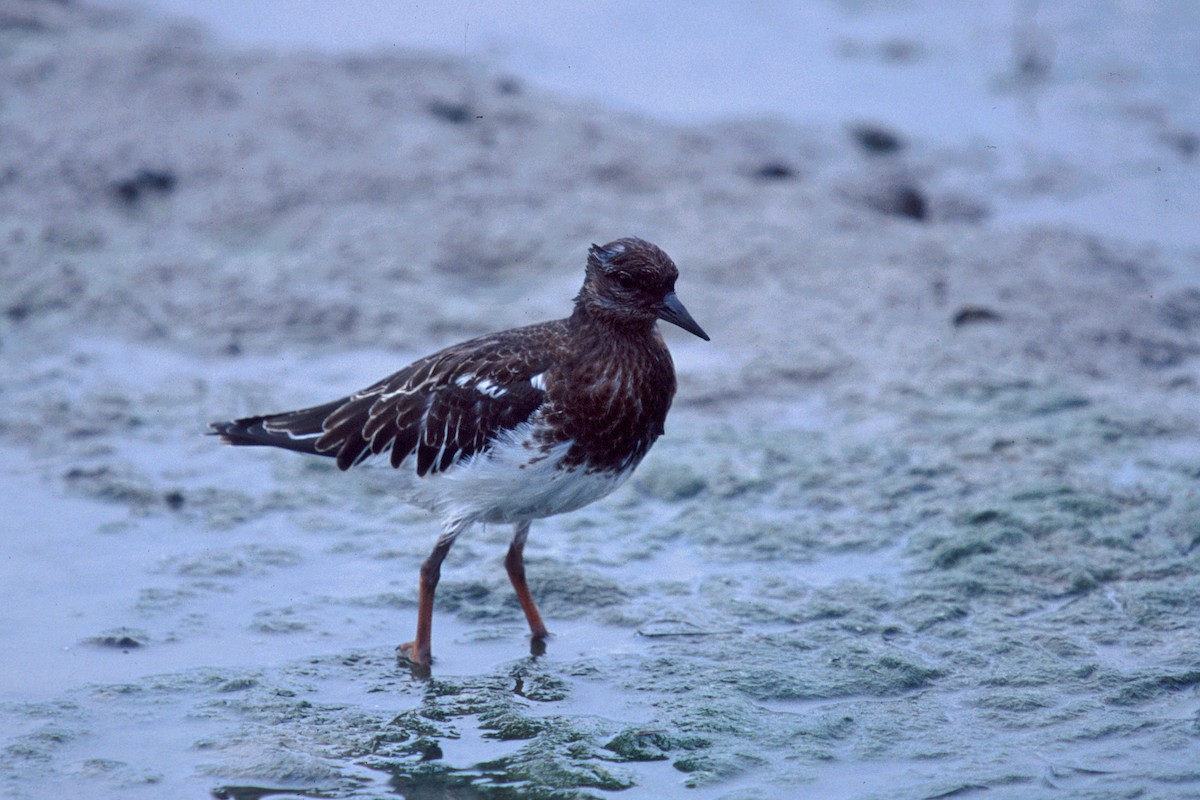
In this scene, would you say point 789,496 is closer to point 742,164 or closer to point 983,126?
point 742,164

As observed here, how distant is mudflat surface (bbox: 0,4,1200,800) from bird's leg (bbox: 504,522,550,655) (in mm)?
131

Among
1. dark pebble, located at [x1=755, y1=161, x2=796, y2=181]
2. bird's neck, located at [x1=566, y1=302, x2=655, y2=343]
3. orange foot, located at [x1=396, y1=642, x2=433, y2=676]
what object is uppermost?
dark pebble, located at [x1=755, y1=161, x2=796, y2=181]

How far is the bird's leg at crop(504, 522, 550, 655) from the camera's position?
6.59 meters

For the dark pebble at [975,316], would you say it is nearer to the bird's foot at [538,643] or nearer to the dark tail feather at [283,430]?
the bird's foot at [538,643]

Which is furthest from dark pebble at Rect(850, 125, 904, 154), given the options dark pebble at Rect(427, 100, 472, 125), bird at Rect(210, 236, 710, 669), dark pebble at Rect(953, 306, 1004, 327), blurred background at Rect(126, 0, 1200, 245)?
bird at Rect(210, 236, 710, 669)

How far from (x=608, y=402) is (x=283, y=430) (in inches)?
68.7

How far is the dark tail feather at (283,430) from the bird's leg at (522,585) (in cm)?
97

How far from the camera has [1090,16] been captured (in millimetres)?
13539

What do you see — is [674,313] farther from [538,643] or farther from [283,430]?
[283,430]

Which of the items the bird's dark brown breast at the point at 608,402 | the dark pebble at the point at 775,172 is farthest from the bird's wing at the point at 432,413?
the dark pebble at the point at 775,172

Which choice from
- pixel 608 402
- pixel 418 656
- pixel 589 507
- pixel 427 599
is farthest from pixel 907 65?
pixel 418 656

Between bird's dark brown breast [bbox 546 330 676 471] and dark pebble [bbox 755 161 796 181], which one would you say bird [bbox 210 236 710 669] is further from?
dark pebble [bbox 755 161 796 181]

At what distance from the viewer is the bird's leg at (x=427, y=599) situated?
6367 mm

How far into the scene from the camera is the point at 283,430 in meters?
6.93
